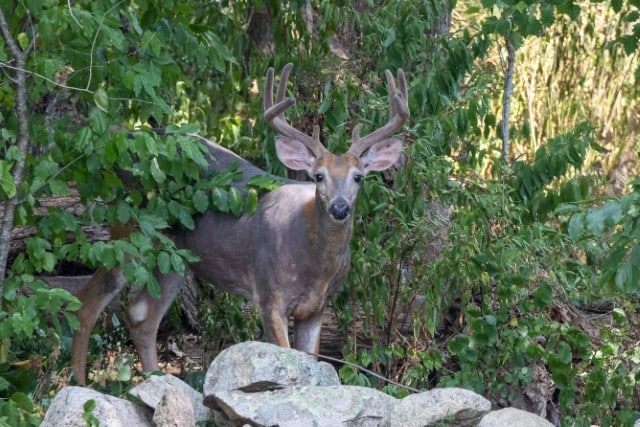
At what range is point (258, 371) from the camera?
681cm

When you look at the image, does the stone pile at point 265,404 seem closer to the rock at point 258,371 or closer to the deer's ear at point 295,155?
Answer: the rock at point 258,371

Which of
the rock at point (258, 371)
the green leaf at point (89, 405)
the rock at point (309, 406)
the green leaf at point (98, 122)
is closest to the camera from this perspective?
the green leaf at point (89, 405)

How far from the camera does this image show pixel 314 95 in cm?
958

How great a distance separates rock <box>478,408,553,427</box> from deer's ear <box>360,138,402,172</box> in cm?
252

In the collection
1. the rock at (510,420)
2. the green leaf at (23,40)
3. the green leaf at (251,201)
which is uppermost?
the green leaf at (23,40)

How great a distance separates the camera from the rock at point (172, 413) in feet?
21.0

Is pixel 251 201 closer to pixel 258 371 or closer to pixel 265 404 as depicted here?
pixel 258 371

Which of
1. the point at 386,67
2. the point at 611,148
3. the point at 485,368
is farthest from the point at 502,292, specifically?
the point at 611,148

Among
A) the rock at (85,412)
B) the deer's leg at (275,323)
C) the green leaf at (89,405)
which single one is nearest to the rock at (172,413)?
the rock at (85,412)

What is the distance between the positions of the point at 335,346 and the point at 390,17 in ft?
7.79

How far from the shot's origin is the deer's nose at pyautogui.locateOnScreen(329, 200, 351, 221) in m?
8.10

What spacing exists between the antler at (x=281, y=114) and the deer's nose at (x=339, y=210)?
0.53 meters

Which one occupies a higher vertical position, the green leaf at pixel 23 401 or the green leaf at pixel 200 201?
the green leaf at pixel 200 201

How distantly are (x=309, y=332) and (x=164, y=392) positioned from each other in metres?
2.20
